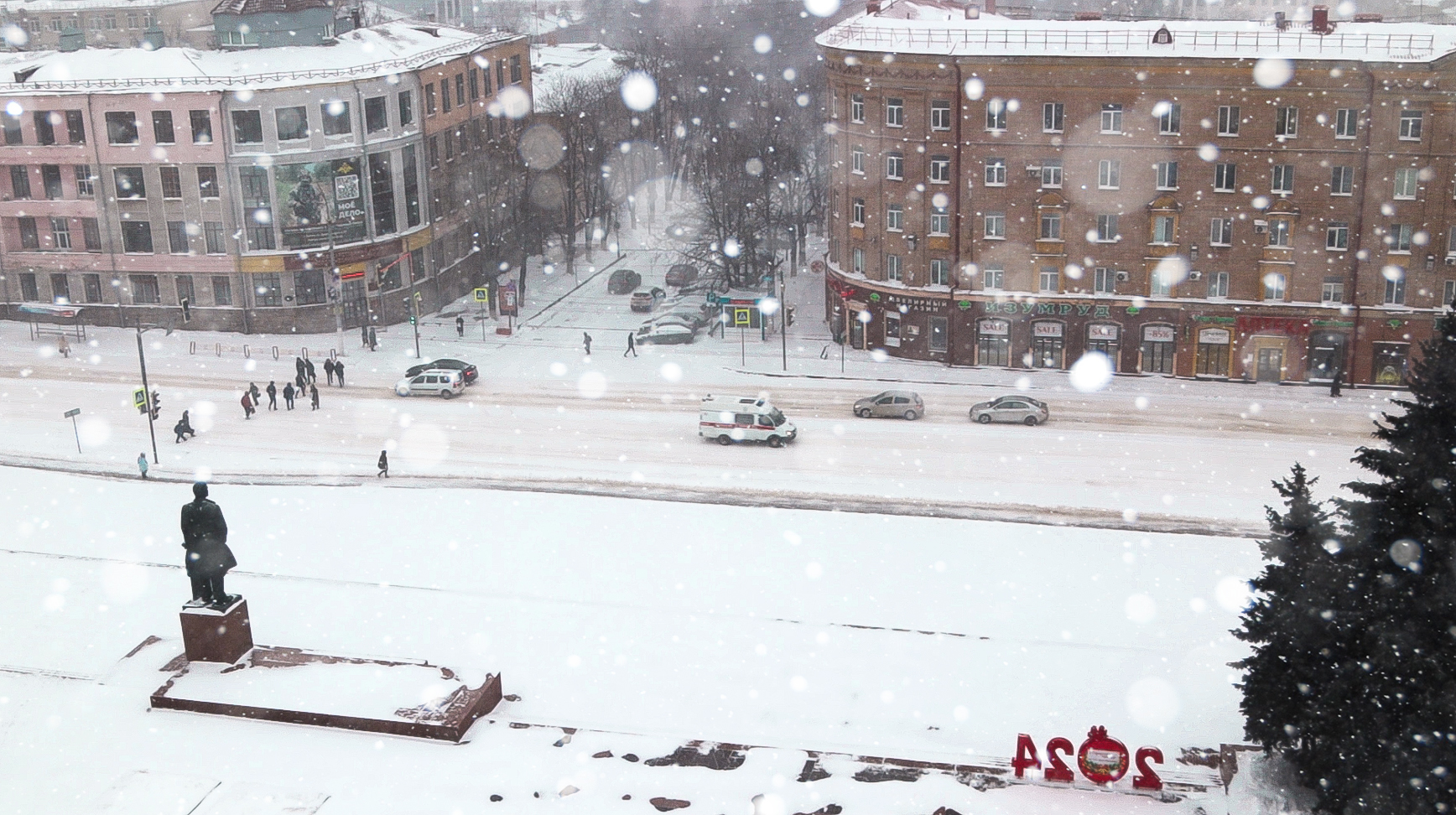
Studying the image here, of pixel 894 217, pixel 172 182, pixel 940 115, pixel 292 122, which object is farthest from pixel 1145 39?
pixel 172 182

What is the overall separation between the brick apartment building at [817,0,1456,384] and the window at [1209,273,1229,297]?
6cm

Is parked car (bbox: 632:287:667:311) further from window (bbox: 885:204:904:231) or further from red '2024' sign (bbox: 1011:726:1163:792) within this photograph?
red '2024' sign (bbox: 1011:726:1163:792)

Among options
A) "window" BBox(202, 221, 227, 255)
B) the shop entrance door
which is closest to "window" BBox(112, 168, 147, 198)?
"window" BBox(202, 221, 227, 255)

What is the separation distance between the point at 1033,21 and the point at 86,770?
4434cm

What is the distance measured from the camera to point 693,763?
20.9 metres

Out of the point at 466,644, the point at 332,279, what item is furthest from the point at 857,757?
the point at 332,279

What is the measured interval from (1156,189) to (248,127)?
125 feet

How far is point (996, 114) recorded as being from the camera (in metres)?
51.3

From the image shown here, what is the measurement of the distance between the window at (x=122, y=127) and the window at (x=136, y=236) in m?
3.64

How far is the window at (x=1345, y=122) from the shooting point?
4766cm

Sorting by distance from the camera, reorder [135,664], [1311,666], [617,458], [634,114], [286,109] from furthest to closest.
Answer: [634,114] < [286,109] < [617,458] < [135,664] < [1311,666]

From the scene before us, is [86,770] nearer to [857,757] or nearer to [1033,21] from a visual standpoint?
[857,757]

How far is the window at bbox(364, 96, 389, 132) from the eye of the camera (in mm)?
59812

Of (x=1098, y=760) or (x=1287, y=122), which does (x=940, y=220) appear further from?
(x=1098, y=760)
